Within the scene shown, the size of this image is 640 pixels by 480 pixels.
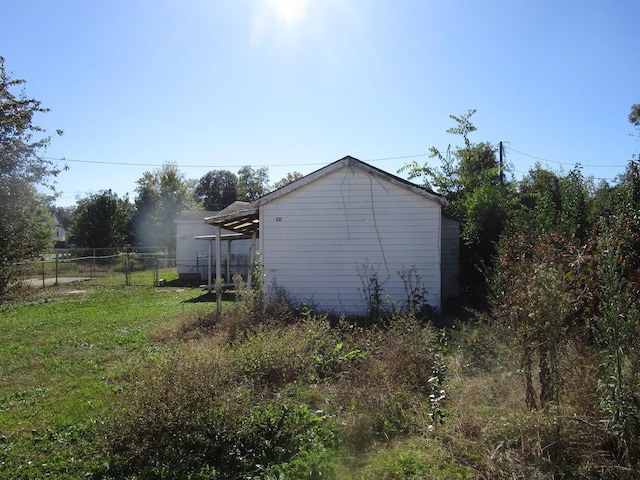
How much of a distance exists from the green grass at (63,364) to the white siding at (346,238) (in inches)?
123

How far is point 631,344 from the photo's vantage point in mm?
3877

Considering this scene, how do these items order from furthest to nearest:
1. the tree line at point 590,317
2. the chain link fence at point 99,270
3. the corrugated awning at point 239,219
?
1. the chain link fence at point 99,270
2. the corrugated awning at point 239,219
3. the tree line at point 590,317

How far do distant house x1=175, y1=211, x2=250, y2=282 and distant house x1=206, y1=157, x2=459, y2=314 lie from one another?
9.54 m

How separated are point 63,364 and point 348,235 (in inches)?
256

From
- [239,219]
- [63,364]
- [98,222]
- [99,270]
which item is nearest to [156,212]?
[98,222]

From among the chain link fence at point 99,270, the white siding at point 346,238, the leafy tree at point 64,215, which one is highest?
the leafy tree at point 64,215

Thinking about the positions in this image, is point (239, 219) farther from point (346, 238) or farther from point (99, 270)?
point (99, 270)

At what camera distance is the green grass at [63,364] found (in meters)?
4.34

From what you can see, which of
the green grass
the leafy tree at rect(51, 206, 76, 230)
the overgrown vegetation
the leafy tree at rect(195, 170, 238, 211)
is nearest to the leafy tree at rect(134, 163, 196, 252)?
the leafy tree at rect(195, 170, 238, 211)

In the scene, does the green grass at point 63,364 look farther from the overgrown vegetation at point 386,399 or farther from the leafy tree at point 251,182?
the leafy tree at point 251,182

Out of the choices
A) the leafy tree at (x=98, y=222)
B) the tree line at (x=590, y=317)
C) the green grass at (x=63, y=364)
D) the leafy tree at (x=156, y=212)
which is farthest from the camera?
the leafy tree at (x=156, y=212)

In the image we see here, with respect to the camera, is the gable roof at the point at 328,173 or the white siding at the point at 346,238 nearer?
the gable roof at the point at 328,173

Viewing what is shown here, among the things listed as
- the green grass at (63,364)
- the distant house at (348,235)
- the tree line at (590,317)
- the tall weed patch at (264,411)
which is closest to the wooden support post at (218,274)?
the distant house at (348,235)

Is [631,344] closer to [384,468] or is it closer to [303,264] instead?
[384,468]
